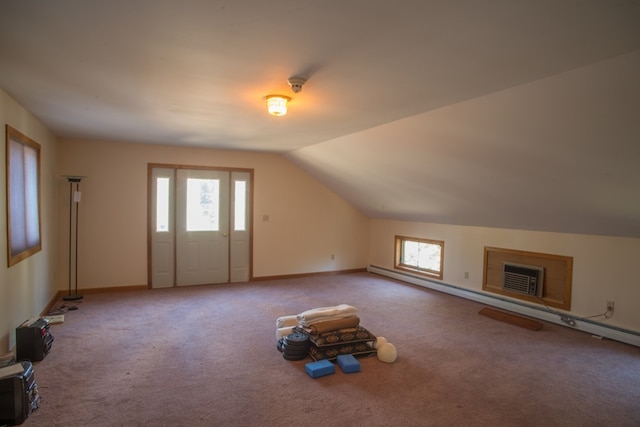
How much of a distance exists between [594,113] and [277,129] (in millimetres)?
3154

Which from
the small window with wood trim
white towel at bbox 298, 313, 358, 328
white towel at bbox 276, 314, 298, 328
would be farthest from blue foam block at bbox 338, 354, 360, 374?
the small window with wood trim

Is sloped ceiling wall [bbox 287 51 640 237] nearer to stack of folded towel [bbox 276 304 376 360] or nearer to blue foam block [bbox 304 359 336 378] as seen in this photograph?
stack of folded towel [bbox 276 304 376 360]

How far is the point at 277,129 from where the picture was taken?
456 cm

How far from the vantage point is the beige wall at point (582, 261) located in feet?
13.1

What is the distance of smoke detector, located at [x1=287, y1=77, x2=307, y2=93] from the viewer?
2.66 meters

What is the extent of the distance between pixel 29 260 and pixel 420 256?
222 inches

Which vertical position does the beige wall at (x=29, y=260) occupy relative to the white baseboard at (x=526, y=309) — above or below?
above

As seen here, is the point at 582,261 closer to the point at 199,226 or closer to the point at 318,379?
the point at 318,379

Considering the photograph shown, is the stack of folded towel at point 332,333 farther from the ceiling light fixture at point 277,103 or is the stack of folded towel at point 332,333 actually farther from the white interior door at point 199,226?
the white interior door at point 199,226

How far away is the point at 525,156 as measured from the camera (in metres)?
3.41

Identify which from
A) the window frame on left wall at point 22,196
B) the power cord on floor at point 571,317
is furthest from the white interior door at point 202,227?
the power cord on floor at point 571,317

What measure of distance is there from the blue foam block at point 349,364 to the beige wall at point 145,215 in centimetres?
367

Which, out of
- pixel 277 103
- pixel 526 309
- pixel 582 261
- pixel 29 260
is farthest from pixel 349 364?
pixel 29 260

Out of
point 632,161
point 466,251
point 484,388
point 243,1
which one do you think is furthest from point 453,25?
point 466,251
